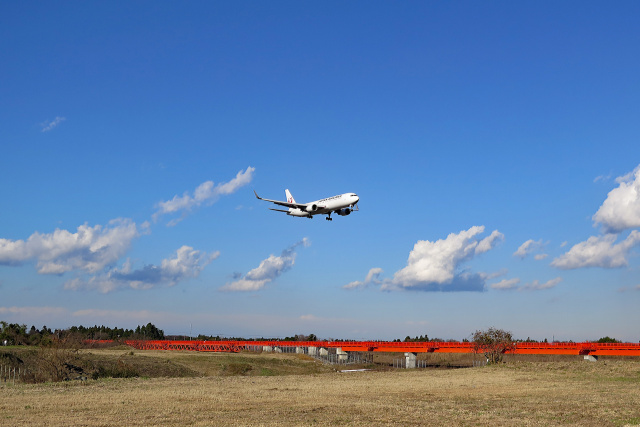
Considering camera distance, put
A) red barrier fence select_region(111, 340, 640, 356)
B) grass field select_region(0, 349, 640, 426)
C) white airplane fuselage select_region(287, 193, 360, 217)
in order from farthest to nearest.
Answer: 1. red barrier fence select_region(111, 340, 640, 356)
2. white airplane fuselage select_region(287, 193, 360, 217)
3. grass field select_region(0, 349, 640, 426)

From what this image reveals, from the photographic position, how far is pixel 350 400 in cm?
3944

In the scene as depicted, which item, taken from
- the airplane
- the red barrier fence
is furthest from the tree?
the airplane

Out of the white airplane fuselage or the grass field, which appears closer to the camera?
the grass field

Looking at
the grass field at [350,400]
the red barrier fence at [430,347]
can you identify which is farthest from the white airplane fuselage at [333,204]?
the red barrier fence at [430,347]

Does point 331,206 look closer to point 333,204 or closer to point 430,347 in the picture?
point 333,204

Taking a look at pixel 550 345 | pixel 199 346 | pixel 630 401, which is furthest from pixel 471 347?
pixel 630 401

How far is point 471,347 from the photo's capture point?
117 metres

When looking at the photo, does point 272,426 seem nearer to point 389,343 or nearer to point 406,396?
point 406,396

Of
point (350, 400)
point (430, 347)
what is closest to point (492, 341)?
point (430, 347)

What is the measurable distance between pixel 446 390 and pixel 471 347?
244 feet

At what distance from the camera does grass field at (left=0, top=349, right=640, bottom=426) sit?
29969 millimetres

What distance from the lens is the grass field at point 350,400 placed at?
98.3 ft

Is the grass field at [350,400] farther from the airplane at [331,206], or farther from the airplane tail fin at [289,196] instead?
the airplane tail fin at [289,196]

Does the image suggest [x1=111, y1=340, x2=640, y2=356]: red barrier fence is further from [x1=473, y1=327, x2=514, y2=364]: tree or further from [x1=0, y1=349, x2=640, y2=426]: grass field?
[x1=0, y1=349, x2=640, y2=426]: grass field
